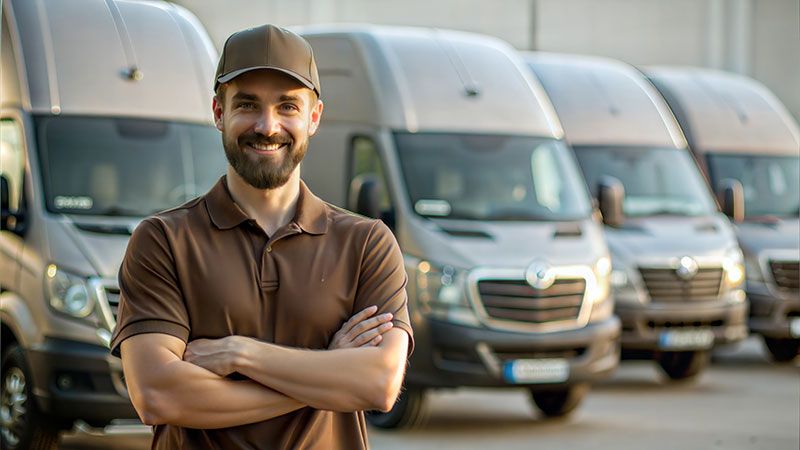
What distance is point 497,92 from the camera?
41.2 feet

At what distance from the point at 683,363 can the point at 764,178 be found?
2.48 m

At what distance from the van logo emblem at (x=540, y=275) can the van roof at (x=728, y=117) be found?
551 cm

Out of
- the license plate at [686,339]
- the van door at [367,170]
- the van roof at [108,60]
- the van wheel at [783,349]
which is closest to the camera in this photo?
the van roof at [108,60]

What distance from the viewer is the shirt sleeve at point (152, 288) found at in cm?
339

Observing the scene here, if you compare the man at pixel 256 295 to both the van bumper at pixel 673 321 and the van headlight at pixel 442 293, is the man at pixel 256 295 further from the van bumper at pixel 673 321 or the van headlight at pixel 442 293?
the van bumper at pixel 673 321

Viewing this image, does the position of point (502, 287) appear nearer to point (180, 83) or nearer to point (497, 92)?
point (497, 92)

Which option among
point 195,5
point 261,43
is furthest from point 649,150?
point 195,5

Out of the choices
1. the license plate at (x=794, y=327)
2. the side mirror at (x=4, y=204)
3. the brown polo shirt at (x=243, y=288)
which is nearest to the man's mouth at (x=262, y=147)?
the brown polo shirt at (x=243, y=288)

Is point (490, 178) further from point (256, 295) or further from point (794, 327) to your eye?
point (256, 295)

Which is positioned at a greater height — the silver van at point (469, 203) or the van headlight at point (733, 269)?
the silver van at point (469, 203)

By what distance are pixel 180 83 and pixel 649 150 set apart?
5.97 metres

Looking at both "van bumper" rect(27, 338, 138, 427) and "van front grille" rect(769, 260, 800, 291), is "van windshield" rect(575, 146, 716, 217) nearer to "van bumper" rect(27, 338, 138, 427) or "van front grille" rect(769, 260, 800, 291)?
"van front grille" rect(769, 260, 800, 291)

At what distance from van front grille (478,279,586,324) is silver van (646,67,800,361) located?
4.31 m

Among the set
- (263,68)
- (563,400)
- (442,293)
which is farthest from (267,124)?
(563,400)
